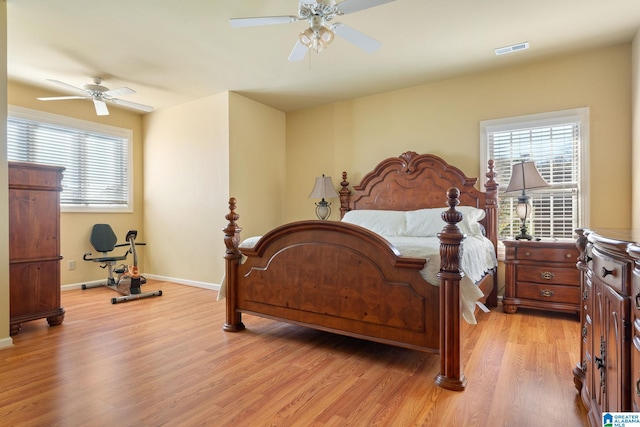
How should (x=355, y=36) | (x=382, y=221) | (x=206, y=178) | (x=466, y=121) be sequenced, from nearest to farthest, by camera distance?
(x=355, y=36) → (x=382, y=221) → (x=466, y=121) → (x=206, y=178)

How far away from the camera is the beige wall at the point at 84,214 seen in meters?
Result: 4.40

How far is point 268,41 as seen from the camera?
10.8 feet

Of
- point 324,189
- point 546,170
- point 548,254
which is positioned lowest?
point 548,254

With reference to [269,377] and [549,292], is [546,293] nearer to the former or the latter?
[549,292]

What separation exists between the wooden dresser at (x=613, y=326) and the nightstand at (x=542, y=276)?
1.90 meters

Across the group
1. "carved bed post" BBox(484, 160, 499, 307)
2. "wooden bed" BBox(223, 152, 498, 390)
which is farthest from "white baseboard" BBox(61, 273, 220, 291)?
"carved bed post" BBox(484, 160, 499, 307)

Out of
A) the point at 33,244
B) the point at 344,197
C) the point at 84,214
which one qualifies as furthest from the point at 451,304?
the point at 84,214

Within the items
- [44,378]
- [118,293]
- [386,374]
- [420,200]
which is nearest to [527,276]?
[420,200]

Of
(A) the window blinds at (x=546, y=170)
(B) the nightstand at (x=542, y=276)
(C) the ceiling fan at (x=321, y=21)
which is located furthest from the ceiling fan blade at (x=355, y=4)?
(B) the nightstand at (x=542, y=276)

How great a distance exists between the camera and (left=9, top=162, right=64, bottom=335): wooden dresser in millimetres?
2896

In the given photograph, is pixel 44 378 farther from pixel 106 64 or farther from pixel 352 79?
pixel 352 79

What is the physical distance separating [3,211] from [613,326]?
3.77 meters

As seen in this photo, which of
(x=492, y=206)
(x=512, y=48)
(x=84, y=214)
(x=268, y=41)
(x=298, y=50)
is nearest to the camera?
(x=298, y=50)

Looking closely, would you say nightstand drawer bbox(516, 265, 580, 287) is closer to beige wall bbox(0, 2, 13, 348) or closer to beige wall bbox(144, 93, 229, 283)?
beige wall bbox(144, 93, 229, 283)
